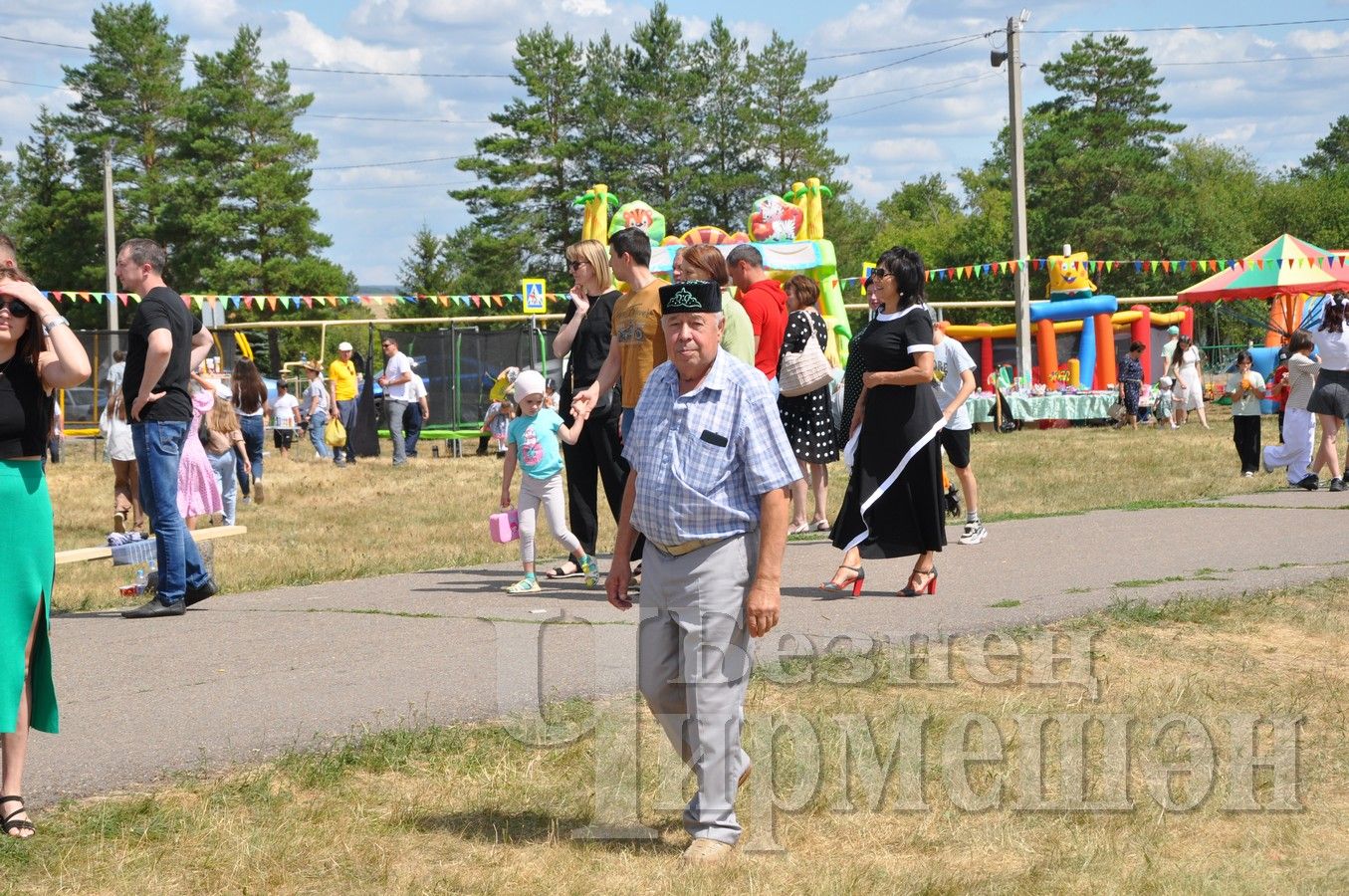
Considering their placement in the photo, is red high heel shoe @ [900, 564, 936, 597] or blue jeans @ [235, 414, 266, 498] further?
blue jeans @ [235, 414, 266, 498]

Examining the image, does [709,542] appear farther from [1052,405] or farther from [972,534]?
[1052,405]

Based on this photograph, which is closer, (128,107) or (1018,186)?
(1018,186)

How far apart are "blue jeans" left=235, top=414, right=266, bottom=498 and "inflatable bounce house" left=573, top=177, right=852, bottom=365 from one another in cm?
783

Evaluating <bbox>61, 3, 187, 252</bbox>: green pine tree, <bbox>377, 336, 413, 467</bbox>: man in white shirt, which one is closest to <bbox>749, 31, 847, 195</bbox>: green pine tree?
<bbox>61, 3, 187, 252</bbox>: green pine tree

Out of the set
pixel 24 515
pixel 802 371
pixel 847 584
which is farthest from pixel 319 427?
pixel 24 515

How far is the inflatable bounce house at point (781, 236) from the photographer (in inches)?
941

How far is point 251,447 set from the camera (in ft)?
56.7

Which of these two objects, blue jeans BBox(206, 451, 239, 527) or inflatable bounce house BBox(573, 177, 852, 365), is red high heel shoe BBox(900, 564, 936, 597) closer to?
blue jeans BBox(206, 451, 239, 527)

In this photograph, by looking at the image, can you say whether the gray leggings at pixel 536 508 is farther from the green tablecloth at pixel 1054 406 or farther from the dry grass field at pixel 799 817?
the green tablecloth at pixel 1054 406

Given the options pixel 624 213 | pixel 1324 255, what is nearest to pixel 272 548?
pixel 624 213

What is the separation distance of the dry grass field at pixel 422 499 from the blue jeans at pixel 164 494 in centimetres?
87

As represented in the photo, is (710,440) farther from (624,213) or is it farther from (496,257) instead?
(496,257)

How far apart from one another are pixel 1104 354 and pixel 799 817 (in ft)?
95.2

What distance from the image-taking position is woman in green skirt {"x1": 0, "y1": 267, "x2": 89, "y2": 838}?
4730 mm
